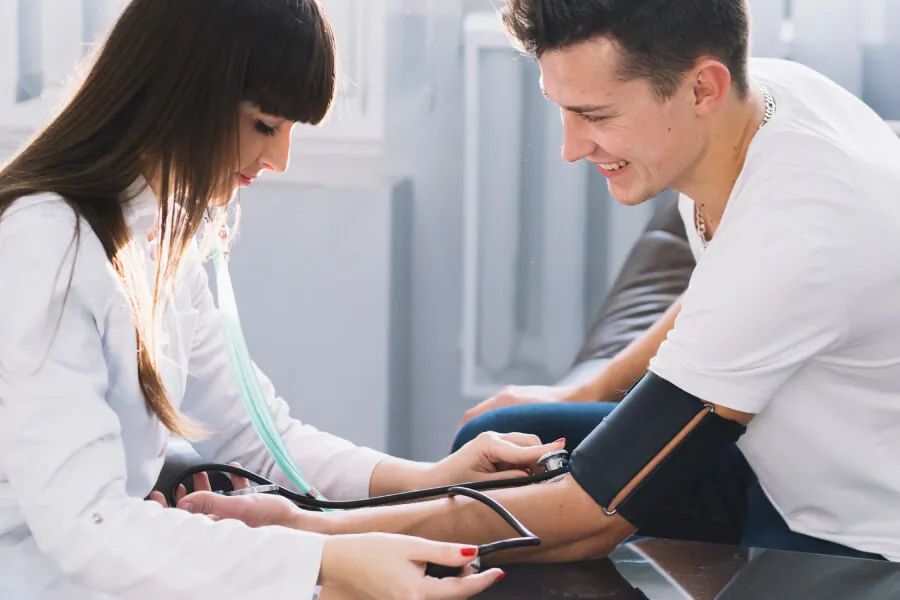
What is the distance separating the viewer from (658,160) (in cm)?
122

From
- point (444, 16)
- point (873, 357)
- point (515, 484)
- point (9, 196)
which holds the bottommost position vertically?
point (515, 484)

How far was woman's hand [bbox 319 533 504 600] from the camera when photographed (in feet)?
2.85

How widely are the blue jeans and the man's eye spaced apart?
0.52 m

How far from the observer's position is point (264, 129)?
1.08 m

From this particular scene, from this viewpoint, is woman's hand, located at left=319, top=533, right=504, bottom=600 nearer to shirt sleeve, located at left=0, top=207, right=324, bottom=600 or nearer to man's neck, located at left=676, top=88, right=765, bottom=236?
shirt sleeve, located at left=0, top=207, right=324, bottom=600

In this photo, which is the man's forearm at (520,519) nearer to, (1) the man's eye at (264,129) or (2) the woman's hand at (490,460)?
(2) the woman's hand at (490,460)

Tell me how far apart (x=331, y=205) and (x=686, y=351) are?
1.31 metres

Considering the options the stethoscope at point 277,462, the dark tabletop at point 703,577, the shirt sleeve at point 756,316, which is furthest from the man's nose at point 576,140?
the dark tabletop at point 703,577

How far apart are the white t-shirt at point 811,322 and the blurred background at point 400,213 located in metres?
1.05

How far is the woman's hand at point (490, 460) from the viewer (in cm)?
120

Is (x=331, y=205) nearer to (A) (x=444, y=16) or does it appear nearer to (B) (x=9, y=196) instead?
(A) (x=444, y=16)

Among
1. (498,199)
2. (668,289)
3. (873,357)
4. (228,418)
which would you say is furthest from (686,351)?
(498,199)

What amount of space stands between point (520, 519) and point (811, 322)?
34cm

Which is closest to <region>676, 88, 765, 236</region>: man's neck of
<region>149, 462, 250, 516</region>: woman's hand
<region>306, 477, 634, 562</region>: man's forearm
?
<region>306, 477, 634, 562</region>: man's forearm
